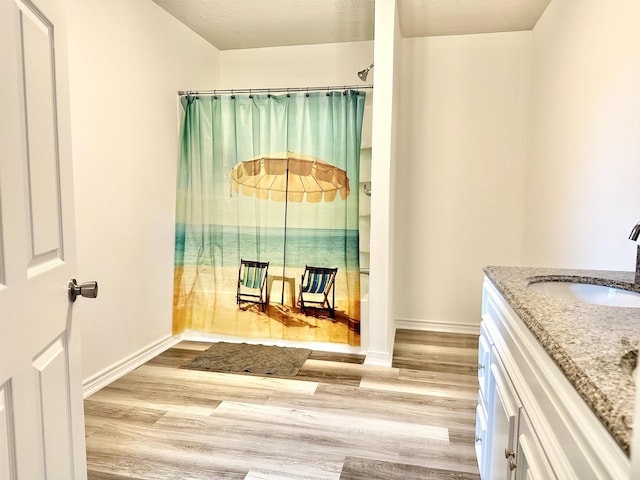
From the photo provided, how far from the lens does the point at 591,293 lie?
1.64m

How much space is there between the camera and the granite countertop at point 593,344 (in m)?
0.65

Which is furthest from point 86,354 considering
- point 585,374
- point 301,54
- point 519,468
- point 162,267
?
point 301,54

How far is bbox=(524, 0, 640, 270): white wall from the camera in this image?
1847 millimetres

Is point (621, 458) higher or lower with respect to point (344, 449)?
higher

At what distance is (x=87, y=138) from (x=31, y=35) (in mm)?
1583

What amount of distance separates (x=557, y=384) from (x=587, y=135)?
1817 millimetres

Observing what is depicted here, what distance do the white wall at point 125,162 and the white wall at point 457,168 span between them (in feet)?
6.06

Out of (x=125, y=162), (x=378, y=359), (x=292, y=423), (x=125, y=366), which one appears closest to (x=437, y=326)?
(x=378, y=359)

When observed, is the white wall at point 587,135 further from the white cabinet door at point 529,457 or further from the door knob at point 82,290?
the door knob at point 82,290

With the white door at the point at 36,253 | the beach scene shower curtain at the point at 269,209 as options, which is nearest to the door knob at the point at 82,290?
the white door at the point at 36,253

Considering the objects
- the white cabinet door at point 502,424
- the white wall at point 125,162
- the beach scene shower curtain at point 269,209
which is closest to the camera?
the white cabinet door at point 502,424

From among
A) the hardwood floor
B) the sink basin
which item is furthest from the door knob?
the sink basin

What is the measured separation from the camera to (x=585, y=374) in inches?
29.6

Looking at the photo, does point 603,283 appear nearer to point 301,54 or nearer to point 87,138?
point 87,138
